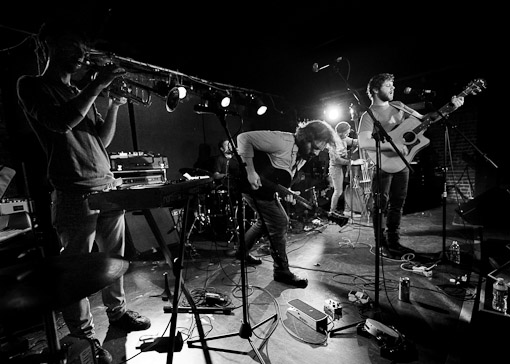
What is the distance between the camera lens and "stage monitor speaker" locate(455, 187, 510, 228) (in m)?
2.15

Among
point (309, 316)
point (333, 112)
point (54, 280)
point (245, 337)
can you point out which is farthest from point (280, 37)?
point (54, 280)

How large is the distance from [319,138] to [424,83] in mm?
6802

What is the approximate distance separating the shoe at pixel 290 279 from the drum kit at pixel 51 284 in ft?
7.30

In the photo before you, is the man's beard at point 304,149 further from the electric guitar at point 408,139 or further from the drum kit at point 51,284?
the drum kit at point 51,284

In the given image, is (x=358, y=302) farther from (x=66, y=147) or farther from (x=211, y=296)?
(x=66, y=147)

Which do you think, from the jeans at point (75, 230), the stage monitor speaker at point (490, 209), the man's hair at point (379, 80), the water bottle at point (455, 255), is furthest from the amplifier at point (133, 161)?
the water bottle at point (455, 255)

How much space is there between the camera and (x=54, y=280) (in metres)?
0.82

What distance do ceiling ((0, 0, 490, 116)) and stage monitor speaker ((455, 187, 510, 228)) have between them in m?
2.58

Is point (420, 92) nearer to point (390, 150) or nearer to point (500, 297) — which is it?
point (390, 150)

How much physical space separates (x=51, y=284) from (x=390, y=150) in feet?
12.4

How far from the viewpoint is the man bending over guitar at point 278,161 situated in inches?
105

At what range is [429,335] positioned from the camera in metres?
1.91

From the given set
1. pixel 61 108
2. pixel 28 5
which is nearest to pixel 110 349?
pixel 61 108

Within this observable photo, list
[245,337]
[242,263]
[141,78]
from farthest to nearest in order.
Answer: [141,78], [245,337], [242,263]
